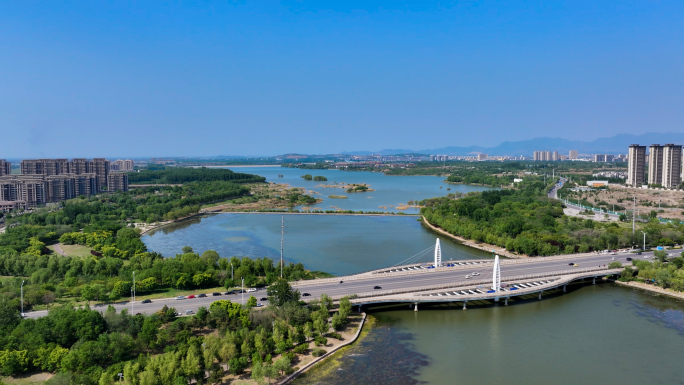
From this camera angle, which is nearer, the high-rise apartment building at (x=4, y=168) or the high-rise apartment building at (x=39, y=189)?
the high-rise apartment building at (x=39, y=189)

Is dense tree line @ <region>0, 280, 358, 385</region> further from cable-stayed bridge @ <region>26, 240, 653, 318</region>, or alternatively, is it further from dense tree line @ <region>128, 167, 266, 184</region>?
dense tree line @ <region>128, 167, 266, 184</region>

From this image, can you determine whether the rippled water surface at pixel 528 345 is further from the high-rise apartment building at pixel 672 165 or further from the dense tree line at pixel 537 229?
the high-rise apartment building at pixel 672 165

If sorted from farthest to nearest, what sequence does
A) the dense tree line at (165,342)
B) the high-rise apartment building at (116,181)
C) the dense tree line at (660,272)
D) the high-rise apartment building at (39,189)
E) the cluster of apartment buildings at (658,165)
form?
the high-rise apartment building at (116,181) < the cluster of apartment buildings at (658,165) < the high-rise apartment building at (39,189) < the dense tree line at (660,272) < the dense tree line at (165,342)

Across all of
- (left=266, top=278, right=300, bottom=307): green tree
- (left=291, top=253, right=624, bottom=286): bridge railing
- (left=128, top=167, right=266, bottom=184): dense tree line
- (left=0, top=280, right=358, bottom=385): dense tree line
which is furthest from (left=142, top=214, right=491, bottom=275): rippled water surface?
(left=128, top=167, right=266, bottom=184): dense tree line

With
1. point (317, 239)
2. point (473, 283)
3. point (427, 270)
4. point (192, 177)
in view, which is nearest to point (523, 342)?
point (473, 283)

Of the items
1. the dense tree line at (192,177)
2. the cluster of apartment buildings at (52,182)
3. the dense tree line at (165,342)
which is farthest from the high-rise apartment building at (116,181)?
the dense tree line at (165,342)
